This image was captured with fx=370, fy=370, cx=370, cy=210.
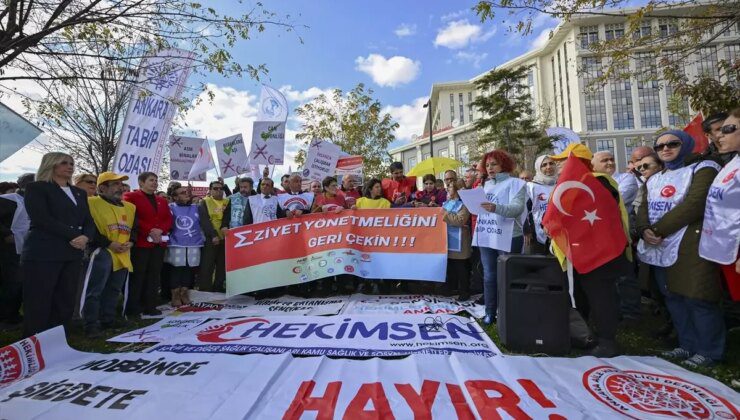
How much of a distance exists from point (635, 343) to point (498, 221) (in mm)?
1785

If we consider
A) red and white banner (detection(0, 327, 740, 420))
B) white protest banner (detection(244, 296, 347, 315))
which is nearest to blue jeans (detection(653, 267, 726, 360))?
red and white banner (detection(0, 327, 740, 420))

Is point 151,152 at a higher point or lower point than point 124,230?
higher

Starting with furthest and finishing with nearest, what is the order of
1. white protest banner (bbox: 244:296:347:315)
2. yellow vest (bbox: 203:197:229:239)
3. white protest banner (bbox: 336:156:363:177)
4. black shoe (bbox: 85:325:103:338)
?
1. white protest banner (bbox: 336:156:363:177)
2. yellow vest (bbox: 203:197:229:239)
3. white protest banner (bbox: 244:296:347:315)
4. black shoe (bbox: 85:325:103:338)

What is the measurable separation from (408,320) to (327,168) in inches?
237

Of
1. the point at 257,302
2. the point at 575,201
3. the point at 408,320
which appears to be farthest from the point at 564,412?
the point at 257,302

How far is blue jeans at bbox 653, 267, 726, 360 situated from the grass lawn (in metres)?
0.16

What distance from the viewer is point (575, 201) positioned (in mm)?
3291

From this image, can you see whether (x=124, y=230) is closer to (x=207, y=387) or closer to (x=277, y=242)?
(x=277, y=242)

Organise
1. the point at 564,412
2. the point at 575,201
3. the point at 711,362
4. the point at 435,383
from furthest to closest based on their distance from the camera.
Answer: the point at 575,201, the point at 711,362, the point at 435,383, the point at 564,412

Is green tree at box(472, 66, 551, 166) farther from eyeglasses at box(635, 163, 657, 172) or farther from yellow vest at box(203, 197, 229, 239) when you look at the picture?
yellow vest at box(203, 197, 229, 239)

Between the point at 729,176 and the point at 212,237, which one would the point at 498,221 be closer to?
the point at 729,176

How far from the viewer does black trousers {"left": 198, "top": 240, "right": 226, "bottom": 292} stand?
20.3ft

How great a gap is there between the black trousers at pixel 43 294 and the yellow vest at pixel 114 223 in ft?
2.52

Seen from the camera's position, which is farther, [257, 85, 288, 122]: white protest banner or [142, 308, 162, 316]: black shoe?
[257, 85, 288, 122]: white protest banner
